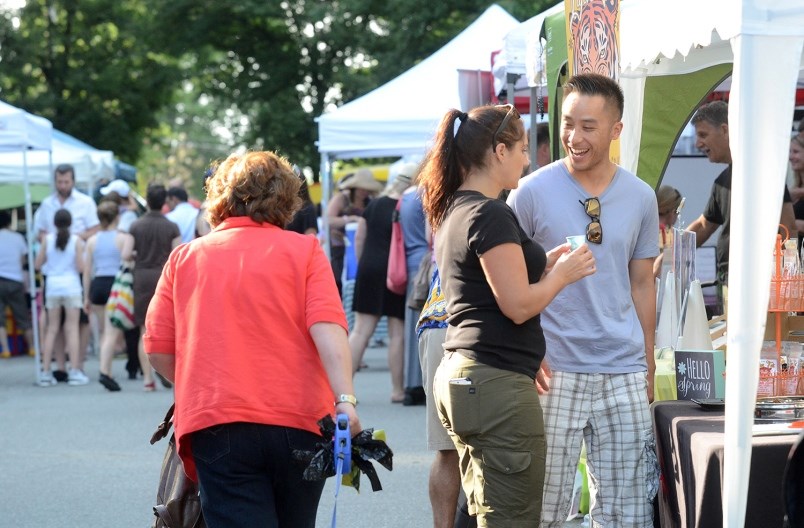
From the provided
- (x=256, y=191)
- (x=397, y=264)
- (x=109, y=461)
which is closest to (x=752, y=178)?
(x=256, y=191)

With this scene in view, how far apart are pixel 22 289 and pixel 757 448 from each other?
12483 mm

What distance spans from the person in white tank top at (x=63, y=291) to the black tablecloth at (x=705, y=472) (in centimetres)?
946

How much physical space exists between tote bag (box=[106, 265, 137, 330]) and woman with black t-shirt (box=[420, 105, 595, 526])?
8552mm

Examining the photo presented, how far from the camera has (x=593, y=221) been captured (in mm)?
3982

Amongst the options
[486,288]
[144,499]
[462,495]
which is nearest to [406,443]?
[144,499]

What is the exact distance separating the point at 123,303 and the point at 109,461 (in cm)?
379

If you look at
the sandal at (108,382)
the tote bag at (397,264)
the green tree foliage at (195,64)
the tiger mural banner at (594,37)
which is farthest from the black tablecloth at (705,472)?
the green tree foliage at (195,64)

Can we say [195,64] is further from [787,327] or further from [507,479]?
[507,479]

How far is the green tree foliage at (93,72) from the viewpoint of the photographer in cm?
3244

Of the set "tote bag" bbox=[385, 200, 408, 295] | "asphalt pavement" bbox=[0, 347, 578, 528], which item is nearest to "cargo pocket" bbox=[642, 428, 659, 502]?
"asphalt pavement" bbox=[0, 347, 578, 528]

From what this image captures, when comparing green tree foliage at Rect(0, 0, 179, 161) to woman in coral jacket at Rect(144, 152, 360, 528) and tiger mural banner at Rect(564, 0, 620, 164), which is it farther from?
woman in coral jacket at Rect(144, 152, 360, 528)

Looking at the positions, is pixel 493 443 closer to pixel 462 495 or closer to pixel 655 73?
pixel 462 495

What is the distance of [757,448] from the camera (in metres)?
3.72

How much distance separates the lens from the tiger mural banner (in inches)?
202
